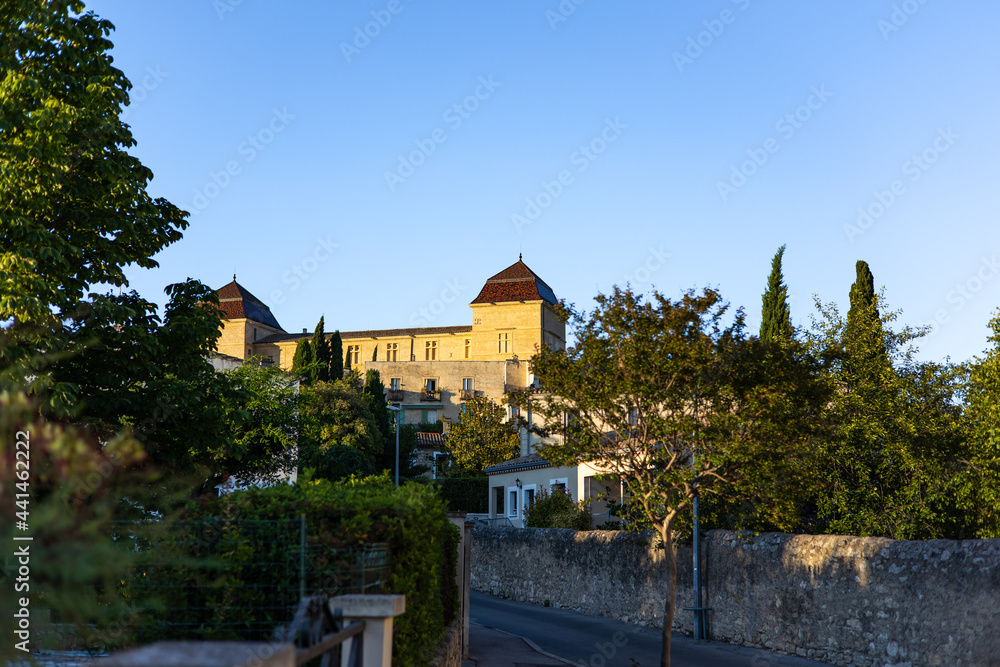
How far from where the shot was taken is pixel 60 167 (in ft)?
42.9

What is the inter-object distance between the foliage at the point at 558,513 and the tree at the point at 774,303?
9.64 meters

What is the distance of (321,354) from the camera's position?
7612 centimetres

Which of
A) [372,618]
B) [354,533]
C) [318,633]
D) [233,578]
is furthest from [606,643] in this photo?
[318,633]

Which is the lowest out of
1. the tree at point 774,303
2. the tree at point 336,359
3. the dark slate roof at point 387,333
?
the tree at point 774,303

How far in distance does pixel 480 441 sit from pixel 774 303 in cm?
2933

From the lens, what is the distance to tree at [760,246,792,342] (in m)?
32.8

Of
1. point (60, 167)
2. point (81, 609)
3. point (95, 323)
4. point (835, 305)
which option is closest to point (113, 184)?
point (60, 167)

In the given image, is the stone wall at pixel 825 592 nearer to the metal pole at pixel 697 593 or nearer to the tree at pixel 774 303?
the metal pole at pixel 697 593

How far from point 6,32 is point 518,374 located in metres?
82.7

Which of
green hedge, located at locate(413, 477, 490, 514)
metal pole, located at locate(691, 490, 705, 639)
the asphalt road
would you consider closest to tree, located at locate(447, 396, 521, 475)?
green hedge, located at locate(413, 477, 490, 514)

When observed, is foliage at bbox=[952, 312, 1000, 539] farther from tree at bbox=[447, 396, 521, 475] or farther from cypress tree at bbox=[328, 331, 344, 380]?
cypress tree at bbox=[328, 331, 344, 380]

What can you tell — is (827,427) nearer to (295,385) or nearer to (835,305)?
(835,305)

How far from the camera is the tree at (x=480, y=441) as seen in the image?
188ft

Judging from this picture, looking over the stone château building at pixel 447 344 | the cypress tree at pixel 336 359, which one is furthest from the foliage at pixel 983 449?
the stone château building at pixel 447 344
